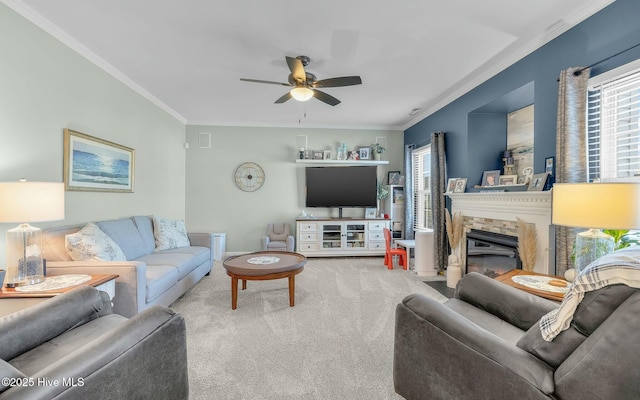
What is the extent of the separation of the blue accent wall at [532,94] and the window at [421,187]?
13.9 inches

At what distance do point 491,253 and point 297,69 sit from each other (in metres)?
2.96

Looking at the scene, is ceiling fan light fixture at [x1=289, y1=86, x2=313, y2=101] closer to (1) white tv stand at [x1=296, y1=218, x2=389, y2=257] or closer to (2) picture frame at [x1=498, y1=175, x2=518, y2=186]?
(2) picture frame at [x1=498, y1=175, x2=518, y2=186]

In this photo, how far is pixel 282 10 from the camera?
2361 mm

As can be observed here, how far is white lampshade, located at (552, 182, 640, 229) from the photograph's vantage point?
5.02 feet

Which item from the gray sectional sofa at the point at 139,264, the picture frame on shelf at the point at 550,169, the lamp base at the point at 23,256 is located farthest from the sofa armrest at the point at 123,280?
the picture frame on shelf at the point at 550,169

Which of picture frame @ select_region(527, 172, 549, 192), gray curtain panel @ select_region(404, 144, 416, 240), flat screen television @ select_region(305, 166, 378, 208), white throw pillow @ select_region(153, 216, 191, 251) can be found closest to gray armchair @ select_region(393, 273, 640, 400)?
picture frame @ select_region(527, 172, 549, 192)

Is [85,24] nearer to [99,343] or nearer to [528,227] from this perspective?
[99,343]

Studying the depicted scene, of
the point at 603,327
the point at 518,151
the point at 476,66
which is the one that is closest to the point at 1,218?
the point at 603,327

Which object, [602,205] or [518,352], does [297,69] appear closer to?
[602,205]

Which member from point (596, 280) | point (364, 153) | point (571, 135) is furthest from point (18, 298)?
point (364, 153)

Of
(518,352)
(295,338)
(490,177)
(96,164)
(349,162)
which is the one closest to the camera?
(518,352)

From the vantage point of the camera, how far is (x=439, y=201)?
4.51 m

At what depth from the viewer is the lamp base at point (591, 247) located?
5.76ft

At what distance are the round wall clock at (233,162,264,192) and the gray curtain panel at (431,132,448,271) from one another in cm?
326
